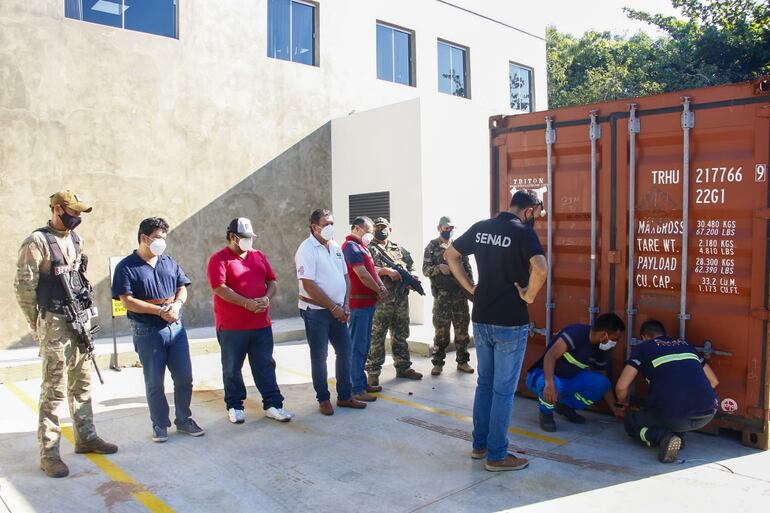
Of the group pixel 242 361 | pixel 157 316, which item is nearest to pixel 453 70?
pixel 242 361

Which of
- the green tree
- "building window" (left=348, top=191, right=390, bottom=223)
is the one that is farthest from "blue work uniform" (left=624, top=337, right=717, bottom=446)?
the green tree

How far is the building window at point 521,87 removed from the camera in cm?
1706

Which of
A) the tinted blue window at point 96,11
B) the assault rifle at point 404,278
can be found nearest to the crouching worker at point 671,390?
the assault rifle at point 404,278

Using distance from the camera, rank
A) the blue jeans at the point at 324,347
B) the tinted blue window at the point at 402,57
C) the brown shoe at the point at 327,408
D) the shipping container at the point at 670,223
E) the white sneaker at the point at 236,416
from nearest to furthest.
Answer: the shipping container at the point at 670,223
the white sneaker at the point at 236,416
the blue jeans at the point at 324,347
the brown shoe at the point at 327,408
the tinted blue window at the point at 402,57

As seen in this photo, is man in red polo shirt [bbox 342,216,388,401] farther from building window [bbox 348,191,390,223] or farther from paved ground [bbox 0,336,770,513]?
building window [bbox 348,191,390,223]

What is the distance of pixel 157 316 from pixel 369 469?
2.15m

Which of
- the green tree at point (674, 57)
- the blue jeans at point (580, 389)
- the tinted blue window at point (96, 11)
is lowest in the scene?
the blue jeans at point (580, 389)

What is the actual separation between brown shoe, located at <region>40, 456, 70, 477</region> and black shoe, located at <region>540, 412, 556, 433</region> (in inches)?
148

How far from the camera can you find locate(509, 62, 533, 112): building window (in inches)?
672

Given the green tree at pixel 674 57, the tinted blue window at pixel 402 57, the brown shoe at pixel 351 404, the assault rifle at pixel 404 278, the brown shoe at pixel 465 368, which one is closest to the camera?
the brown shoe at pixel 351 404

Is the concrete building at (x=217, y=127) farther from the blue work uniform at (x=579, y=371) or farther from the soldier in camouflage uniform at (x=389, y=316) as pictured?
the blue work uniform at (x=579, y=371)

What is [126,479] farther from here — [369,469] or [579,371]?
[579,371]

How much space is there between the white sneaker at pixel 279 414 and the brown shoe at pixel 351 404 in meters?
0.53

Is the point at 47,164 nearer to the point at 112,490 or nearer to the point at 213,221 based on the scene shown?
the point at 213,221
